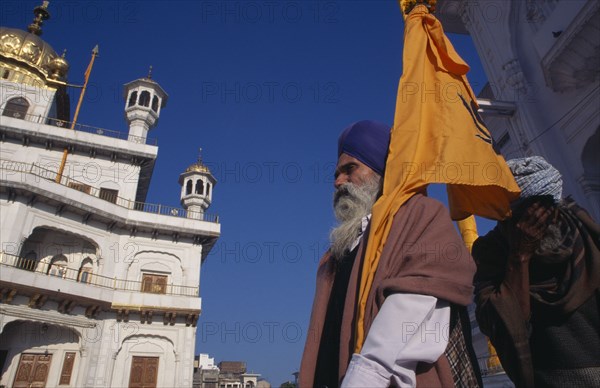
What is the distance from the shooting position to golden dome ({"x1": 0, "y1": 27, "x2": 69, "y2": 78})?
2348cm

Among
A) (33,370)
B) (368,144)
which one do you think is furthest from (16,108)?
(368,144)

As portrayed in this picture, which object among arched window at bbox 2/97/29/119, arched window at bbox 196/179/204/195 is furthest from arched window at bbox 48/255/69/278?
arched window at bbox 2/97/29/119

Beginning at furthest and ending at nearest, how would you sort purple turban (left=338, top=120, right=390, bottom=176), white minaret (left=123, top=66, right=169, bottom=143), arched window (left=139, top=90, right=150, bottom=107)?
arched window (left=139, top=90, right=150, bottom=107) → white minaret (left=123, top=66, right=169, bottom=143) → purple turban (left=338, top=120, right=390, bottom=176)

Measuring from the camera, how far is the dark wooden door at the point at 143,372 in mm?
16711

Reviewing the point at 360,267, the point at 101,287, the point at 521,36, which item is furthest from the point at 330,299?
the point at 101,287

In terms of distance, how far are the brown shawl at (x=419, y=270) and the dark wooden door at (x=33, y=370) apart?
18441mm

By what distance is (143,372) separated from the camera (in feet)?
55.7

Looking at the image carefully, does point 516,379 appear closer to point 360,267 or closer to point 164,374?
point 360,267

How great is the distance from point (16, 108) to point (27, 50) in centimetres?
535

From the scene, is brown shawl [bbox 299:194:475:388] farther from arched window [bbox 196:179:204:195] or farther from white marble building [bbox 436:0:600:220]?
arched window [bbox 196:179:204:195]

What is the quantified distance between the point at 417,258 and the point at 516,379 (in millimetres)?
843

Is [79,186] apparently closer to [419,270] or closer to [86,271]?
[86,271]

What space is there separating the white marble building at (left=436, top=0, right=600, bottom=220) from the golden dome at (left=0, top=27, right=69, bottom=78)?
24193 millimetres

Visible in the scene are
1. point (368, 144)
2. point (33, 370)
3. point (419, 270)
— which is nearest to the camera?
point (419, 270)
